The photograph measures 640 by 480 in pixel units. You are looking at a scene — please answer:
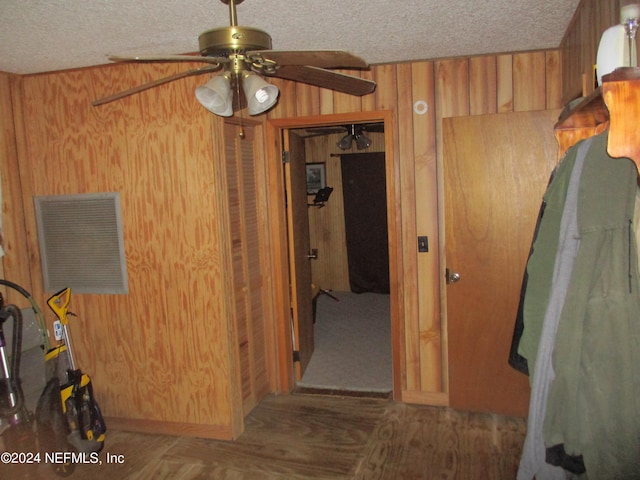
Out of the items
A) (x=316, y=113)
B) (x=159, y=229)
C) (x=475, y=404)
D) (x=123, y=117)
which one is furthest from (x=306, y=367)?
(x=123, y=117)

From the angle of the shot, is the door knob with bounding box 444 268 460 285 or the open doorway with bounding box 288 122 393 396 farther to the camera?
the open doorway with bounding box 288 122 393 396

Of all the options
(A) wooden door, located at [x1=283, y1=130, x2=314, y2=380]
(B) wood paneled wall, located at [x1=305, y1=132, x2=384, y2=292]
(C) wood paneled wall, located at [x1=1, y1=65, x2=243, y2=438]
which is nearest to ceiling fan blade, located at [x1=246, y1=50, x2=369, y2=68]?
(C) wood paneled wall, located at [x1=1, y1=65, x2=243, y2=438]

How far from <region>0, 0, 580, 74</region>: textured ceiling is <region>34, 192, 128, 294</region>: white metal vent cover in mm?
858

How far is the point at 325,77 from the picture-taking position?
197 cm

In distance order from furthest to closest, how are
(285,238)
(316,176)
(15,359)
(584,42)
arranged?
(316,176), (285,238), (15,359), (584,42)

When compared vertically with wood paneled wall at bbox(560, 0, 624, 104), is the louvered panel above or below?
below

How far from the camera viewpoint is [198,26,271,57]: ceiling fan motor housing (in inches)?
61.2

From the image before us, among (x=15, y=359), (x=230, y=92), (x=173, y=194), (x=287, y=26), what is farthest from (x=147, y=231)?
(x=230, y=92)

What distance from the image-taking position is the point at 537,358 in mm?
1643

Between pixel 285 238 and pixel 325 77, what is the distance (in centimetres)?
195

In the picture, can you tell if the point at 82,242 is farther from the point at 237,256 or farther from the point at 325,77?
the point at 325,77

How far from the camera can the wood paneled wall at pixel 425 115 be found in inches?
126

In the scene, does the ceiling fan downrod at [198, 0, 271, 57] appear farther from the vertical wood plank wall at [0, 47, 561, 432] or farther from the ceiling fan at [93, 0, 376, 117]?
the vertical wood plank wall at [0, 47, 561, 432]

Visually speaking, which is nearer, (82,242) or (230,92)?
(230,92)
